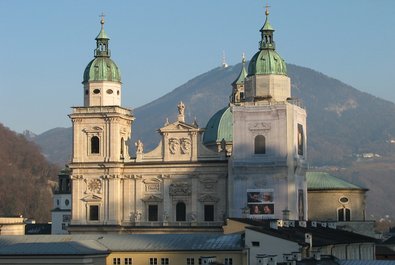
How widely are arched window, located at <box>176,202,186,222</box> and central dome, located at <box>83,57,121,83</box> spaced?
14.5 meters

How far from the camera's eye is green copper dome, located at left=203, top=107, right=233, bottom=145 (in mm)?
119938

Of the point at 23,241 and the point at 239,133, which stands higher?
the point at 239,133

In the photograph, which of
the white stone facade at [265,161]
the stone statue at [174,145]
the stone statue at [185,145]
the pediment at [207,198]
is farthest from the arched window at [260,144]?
the stone statue at [174,145]

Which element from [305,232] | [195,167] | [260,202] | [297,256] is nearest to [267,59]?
[195,167]

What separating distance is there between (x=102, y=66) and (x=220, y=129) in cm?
1514

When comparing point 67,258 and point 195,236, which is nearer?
point 67,258

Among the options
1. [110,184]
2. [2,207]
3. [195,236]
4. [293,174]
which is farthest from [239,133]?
[2,207]

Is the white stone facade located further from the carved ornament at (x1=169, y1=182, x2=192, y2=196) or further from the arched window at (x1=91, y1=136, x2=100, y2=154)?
the arched window at (x1=91, y1=136, x2=100, y2=154)

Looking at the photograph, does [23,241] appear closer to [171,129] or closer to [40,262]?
[40,262]

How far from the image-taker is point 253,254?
2756 inches

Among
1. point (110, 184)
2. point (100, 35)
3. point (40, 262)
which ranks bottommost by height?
point (40, 262)

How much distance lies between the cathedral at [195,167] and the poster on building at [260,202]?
9 cm

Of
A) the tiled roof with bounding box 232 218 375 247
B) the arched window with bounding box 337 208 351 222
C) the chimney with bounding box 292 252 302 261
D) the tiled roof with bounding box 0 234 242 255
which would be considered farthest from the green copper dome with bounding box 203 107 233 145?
the chimney with bounding box 292 252 302 261

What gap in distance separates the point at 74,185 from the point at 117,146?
545 centimetres
